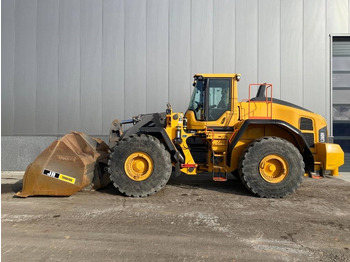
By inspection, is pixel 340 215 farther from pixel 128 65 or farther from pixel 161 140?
pixel 128 65

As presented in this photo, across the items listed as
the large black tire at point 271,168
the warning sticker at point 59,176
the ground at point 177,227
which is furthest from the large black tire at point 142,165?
the large black tire at point 271,168

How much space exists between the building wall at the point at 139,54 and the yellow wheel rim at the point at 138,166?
3.19 m

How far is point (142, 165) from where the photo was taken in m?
4.88

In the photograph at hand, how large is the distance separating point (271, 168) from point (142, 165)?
8.40ft

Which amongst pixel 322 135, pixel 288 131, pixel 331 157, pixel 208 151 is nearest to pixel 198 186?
pixel 208 151

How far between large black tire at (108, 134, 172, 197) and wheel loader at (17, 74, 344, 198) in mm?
19

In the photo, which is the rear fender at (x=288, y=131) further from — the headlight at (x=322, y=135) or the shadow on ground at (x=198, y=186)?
the shadow on ground at (x=198, y=186)

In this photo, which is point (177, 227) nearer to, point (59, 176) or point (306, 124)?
point (59, 176)

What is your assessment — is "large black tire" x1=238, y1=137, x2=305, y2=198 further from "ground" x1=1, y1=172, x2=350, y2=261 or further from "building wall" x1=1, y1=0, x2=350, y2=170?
"building wall" x1=1, y1=0, x2=350, y2=170

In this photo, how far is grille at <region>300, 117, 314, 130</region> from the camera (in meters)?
5.14

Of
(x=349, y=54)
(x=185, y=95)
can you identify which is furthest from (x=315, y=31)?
(x=185, y=95)

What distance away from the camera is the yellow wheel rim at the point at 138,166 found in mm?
4812

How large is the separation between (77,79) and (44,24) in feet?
7.00

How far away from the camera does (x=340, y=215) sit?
3.88 metres
